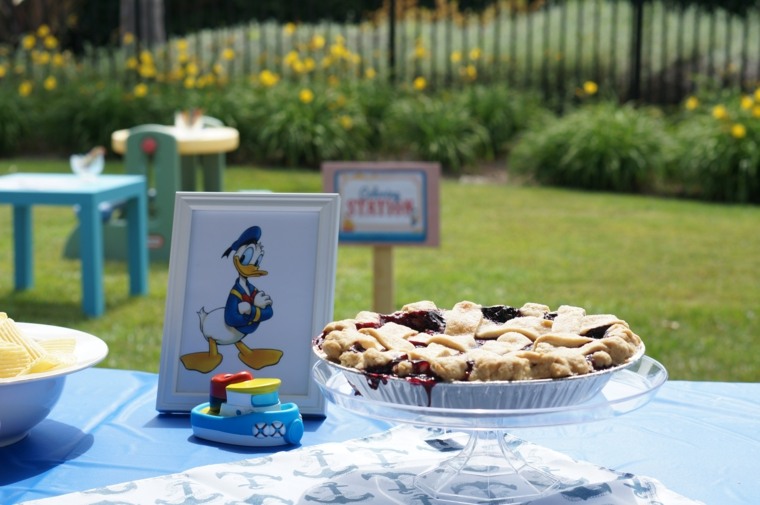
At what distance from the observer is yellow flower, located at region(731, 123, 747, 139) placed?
8891 millimetres

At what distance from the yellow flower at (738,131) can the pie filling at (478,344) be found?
7.77 meters

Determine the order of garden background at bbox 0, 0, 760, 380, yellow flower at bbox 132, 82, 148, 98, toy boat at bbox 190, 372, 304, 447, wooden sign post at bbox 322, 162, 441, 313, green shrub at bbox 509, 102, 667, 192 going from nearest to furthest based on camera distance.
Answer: toy boat at bbox 190, 372, 304, 447, wooden sign post at bbox 322, 162, 441, 313, garden background at bbox 0, 0, 760, 380, green shrub at bbox 509, 102, 667, 192, yellow flower at bbox 132, 82, 148, 98

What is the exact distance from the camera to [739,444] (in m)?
1.74

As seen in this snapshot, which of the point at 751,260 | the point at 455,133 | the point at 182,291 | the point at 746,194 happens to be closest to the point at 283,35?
the point at 455,133

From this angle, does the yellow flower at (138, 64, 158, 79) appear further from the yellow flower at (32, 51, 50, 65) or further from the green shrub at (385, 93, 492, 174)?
the green shrub at (385, 93, 492, 174)

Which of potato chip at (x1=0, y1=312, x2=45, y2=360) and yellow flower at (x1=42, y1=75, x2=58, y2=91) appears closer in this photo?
potato chip at (x1=0, y1=312, x2=45, y2=360)

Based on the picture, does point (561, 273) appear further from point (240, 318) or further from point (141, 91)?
point (141, 91)

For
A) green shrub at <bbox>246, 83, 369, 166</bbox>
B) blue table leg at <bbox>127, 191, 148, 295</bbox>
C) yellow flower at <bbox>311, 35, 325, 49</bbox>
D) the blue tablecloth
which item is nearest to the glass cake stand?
the blue tablecloth

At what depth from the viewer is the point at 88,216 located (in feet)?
18.2

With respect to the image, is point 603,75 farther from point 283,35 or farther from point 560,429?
point 560,429

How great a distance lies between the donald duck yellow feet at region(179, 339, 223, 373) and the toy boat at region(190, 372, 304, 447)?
0.13 m

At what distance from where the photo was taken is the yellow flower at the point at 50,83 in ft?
38.1

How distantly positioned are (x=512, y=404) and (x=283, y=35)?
1192 cm

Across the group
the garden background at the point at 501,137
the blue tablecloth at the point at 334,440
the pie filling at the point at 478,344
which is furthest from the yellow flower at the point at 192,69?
the pie filling at the point at 478,344
